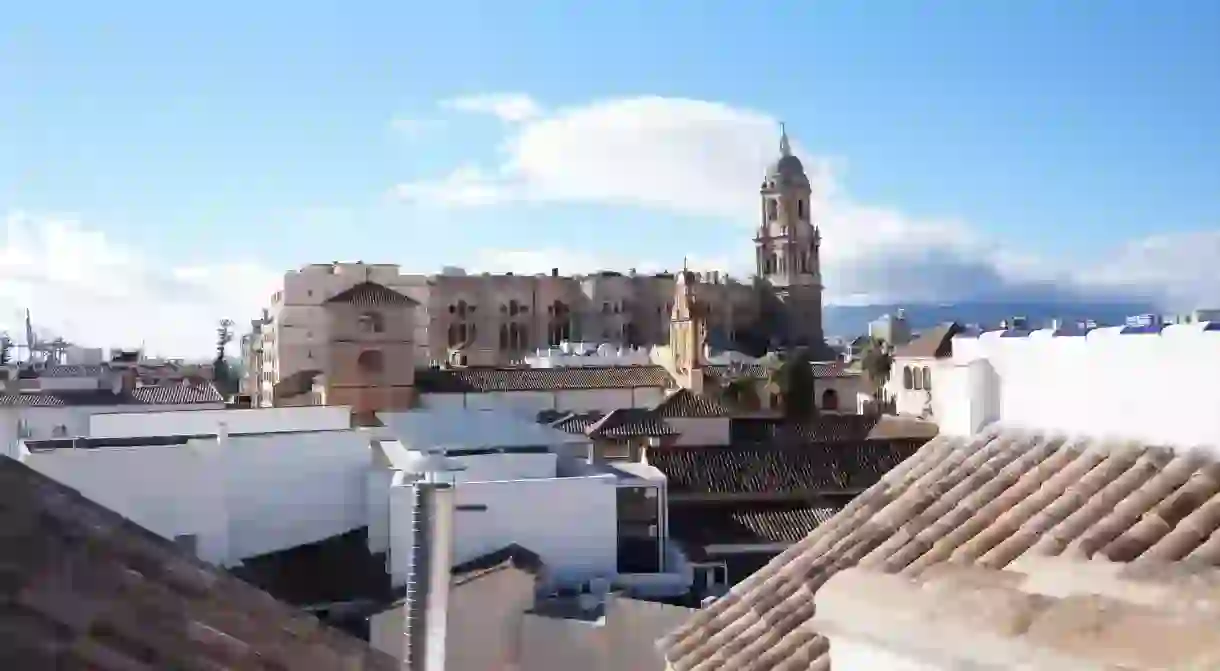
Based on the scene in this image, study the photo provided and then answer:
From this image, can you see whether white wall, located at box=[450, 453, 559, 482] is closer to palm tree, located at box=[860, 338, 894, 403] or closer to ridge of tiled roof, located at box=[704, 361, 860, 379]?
ridge of tiled roof, located at box=[704, 361, 860, 379]

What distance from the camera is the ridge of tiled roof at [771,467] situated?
18283mm

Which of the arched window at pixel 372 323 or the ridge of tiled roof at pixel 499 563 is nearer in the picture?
the ridge of tiled roof at pixel 499 563

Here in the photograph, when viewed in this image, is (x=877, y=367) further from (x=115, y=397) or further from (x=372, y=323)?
(x=115, y=397)

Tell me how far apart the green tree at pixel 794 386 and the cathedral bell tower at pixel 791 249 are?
19712 millimetres

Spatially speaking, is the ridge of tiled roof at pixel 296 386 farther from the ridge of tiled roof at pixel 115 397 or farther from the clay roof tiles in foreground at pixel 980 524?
the clay roof tiles in foreground at pixel 980 524

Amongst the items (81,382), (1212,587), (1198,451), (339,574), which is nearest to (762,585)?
(1198,451)

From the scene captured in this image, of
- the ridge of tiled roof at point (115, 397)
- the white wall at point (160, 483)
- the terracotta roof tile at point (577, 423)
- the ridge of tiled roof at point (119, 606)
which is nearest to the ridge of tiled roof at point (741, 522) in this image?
the white wall at point (160, 483)

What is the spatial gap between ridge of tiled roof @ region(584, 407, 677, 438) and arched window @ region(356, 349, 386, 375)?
806 cm

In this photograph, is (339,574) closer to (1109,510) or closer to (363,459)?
(363,459)

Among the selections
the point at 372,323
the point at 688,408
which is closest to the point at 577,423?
the point at 688,408

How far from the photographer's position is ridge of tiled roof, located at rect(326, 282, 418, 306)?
29.4 metres

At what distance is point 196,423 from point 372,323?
530 inches

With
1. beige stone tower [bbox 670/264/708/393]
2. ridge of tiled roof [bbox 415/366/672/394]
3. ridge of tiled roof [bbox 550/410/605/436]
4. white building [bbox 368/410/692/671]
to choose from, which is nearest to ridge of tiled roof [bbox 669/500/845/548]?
white building [bbox 368/410/692/671]

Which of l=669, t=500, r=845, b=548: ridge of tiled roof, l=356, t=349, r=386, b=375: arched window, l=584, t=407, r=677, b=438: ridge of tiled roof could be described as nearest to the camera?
l=669, t=500, r=845, b=548: ridge of tiled roof
